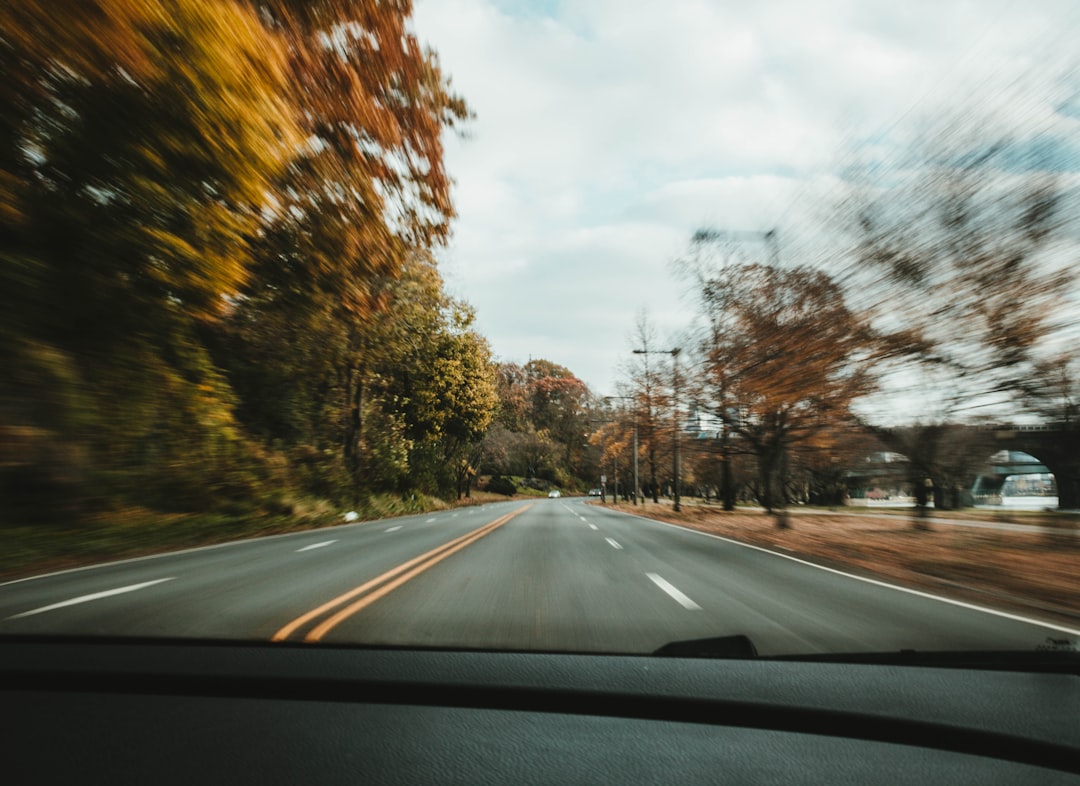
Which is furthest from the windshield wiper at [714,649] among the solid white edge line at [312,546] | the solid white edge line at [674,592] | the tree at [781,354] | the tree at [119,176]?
the tree at [781,354]

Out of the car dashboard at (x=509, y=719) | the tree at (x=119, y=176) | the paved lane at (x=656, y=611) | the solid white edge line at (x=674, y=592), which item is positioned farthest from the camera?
the solid white edge line at (x=674, y=592)

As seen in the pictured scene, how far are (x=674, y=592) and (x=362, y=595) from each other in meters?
3.25

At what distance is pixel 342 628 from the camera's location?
4230 millimetres

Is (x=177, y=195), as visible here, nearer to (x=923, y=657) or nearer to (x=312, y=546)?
(x=923, y=657)

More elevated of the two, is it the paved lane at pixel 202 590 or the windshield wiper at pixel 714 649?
the windshield wiper at pixel 714 649

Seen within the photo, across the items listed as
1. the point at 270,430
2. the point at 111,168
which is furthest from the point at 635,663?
the point at 270,430

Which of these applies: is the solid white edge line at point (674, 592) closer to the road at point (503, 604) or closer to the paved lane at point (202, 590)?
the road at point (503, 604)

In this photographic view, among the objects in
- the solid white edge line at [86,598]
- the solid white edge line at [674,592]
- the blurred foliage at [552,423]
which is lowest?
the solid white edge line at [86,598]

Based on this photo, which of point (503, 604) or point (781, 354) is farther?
point (781, 354)

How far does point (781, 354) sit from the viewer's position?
12.4 m

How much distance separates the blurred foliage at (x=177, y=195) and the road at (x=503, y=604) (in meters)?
1.44

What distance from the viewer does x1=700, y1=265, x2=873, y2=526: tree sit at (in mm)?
11289

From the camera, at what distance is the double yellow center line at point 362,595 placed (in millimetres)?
4152

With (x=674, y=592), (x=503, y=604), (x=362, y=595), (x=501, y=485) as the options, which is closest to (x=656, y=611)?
(x=674, y=592)
